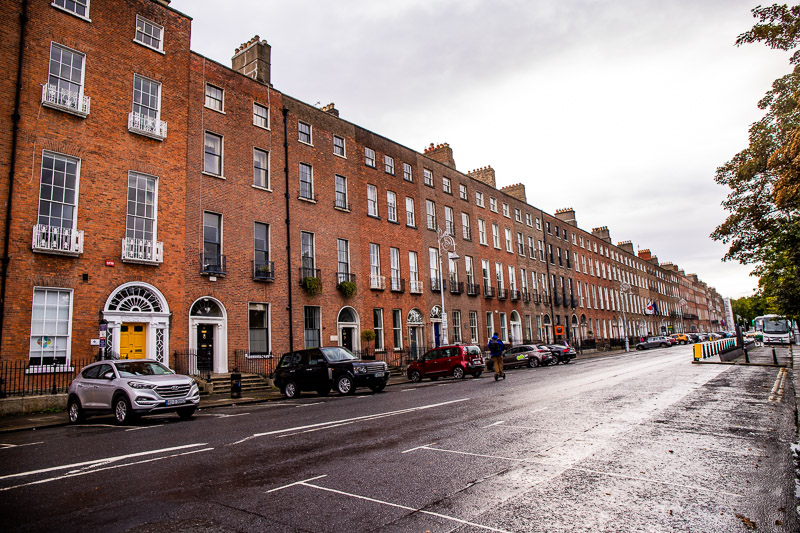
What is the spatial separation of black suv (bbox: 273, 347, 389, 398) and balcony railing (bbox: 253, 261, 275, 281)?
6.14m

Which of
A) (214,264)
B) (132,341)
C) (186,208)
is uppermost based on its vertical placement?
(186,208)

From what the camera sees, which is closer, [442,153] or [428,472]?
[428,472]

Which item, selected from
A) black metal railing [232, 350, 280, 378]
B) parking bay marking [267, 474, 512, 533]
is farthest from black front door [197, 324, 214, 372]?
parking bay marking [267, 474, 512, 533]

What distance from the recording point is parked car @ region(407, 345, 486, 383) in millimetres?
23000

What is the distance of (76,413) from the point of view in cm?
1273

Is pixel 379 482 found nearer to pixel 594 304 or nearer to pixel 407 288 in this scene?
pixel 407 288

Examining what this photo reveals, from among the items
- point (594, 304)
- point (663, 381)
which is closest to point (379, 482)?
point (663, 381)

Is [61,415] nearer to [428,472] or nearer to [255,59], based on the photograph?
[428,472]

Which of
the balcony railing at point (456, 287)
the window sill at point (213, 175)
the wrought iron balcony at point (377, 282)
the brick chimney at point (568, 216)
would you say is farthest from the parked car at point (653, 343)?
the window sill at point (213, 175)

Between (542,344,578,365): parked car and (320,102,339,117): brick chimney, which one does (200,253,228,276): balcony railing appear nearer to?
(320,102,339,117): brick chimney

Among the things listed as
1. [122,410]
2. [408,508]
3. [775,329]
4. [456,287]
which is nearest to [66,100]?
[122,410]

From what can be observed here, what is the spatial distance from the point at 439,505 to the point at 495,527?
73 centimetres

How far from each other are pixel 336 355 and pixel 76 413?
7.81m

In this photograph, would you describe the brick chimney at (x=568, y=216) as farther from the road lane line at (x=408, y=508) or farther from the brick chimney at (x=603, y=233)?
the road lane line at (x=408, y=508)
